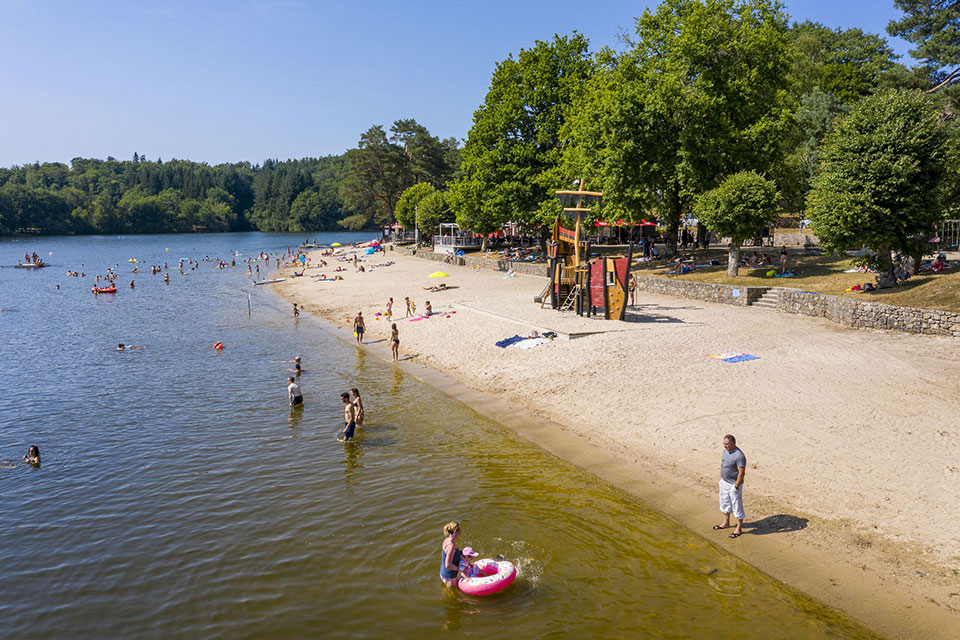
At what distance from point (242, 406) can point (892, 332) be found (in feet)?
76.8

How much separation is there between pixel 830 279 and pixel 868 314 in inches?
316

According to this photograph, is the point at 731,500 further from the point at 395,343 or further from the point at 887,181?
the point at 887,181

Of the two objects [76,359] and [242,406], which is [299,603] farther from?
[76,359]

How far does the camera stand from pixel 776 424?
1398 centimetres

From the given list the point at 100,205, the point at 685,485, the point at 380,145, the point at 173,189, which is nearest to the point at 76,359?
the point at 685,485

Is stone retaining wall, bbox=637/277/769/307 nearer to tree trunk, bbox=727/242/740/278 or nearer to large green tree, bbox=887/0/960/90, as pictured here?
tree trunk, bbox=727/242/740/278

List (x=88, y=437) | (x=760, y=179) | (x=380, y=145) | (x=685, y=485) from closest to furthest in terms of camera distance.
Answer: (x=685, y=485), (x=88, y=437), (x=760, y=179), (x=380, y=145)

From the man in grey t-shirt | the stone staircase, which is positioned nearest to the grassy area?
the stone staircase

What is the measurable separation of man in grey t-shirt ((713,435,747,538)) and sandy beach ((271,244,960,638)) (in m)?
0.45

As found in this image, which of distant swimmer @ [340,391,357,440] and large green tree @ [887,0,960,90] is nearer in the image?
distant swimmer @ [340,391,357,440]

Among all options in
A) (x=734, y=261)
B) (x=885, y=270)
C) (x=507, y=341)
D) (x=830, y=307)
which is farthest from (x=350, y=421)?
(x=734, y=261)

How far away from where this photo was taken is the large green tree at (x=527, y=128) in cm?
4950

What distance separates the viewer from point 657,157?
3772cm

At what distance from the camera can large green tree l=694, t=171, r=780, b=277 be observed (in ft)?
106
